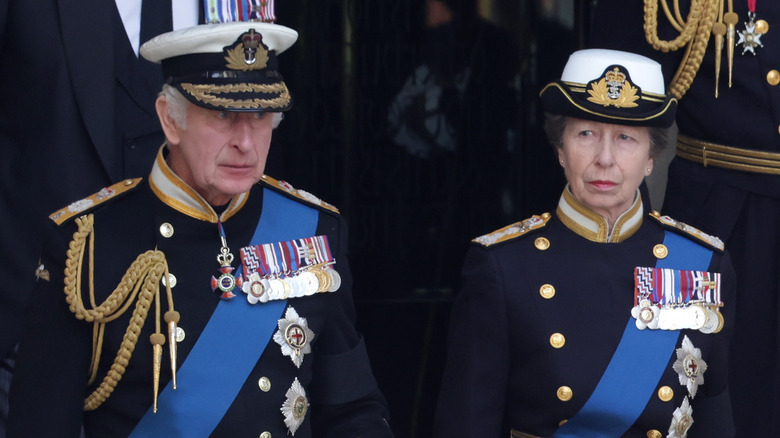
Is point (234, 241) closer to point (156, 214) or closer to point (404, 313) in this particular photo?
point (156, 214)

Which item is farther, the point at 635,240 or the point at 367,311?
the point at 367,311

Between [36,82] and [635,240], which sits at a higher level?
[36,82]

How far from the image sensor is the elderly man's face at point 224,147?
3.46m

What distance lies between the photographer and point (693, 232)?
4094 millimetres

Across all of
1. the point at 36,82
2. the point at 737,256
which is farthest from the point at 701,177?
the point at 36,82

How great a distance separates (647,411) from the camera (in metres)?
3.89

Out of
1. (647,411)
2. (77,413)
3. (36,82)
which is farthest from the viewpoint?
(36,82)

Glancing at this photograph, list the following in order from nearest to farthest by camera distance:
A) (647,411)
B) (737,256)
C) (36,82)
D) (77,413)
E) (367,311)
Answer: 1. (77,413)
2. (647,411)
3. (36,82)
4. (737,256)
5. (367,311)

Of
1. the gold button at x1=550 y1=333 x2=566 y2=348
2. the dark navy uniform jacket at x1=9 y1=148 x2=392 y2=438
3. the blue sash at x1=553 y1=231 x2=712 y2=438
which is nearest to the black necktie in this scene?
the dark navy uniform jacket at x1=9 y1=148 x2=392 y2=438

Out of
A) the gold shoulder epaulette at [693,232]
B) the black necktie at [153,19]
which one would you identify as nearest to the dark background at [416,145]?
the black necktie at [153,19]

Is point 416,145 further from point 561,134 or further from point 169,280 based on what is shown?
point 169,280

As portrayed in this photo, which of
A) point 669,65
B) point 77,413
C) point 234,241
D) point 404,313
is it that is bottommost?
point 404,313

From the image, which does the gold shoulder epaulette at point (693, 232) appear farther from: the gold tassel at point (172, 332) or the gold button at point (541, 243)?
the gold tassel at point (172, 332)

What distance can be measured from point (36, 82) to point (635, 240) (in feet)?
5.24
